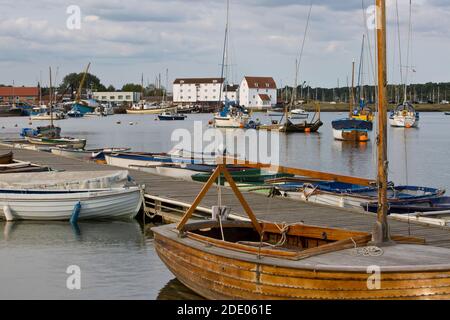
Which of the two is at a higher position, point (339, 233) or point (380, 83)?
point (380, 83)

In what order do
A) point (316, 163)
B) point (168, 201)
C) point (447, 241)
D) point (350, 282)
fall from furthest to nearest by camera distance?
point (316, 163) → point (168, 201) → point (447, 241) → point (350, 282)

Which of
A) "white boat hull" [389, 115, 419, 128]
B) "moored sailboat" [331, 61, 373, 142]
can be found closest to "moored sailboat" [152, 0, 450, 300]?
"moored sailboat" [331, 61, 373, 142]

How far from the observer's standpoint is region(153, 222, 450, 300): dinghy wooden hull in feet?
35.9

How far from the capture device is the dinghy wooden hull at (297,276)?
1094 cm

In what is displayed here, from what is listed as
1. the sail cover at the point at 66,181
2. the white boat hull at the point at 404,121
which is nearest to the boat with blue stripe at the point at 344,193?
the sail cover at the point at 66,181

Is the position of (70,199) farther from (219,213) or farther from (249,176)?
(219,213)

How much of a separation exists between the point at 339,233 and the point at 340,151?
52484mm

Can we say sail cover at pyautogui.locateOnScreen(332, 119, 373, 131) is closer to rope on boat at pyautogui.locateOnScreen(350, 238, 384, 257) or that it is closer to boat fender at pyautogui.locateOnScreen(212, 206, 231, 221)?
boat fender at pyautogui.locateOnScreen(212, 206, 231, 221)

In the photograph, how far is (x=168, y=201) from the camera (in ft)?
76.4

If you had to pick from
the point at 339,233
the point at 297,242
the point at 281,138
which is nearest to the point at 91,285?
the point at 297,242

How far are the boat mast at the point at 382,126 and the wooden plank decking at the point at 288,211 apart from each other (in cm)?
318

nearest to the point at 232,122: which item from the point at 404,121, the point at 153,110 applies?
the point at 404,121
